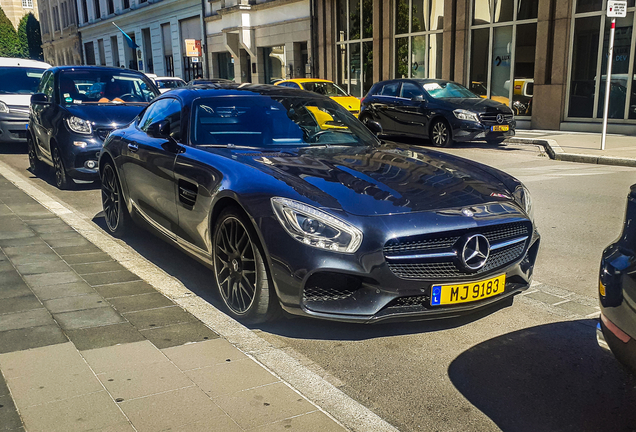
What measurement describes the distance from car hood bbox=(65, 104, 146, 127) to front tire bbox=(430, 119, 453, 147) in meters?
7.86

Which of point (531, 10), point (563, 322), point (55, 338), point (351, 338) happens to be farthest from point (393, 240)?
point (531, 10)

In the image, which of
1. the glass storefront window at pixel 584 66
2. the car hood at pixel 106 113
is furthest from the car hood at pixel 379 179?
the glass storefront window at pixel 584 66

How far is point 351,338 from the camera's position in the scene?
149 inches

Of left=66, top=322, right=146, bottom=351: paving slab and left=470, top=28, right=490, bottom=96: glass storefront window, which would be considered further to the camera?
left=470, top=28, right=490, bottom=96: glass storefront window

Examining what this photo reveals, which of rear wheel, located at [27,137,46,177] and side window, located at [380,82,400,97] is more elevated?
side window, located at [380,82,400,97]

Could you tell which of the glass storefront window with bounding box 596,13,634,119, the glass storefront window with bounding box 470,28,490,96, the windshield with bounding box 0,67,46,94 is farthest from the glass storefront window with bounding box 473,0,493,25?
the windshield with bounding box 0,67,46,94

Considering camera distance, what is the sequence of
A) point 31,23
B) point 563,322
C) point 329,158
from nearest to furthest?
point 563,322
point 329,158
point 31,23

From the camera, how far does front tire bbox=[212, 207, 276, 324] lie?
3.75 m

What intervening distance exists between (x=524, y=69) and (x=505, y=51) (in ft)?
3.42

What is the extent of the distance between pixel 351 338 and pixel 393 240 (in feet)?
2.49

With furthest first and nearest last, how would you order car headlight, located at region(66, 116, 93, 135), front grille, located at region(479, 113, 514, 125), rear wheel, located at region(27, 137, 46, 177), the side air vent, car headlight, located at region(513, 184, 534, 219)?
front grille, located at region(479, 113, 514, 125) → rear wheel, located at region(27, 137, 46, 177) → car headlight, located at region(66, 116, 93, 135) → the side air vent → car headlight, located at region(513, 184, 534, 219)

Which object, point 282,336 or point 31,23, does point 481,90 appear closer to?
point 282,336

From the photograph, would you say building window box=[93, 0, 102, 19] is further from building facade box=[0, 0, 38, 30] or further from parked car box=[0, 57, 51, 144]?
building facade box=[0, 0, 38, 30]

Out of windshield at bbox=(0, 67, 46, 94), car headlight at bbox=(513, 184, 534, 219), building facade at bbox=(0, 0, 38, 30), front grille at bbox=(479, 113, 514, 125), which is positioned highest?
building facade at bbox=(0, 0, 38, 30)
